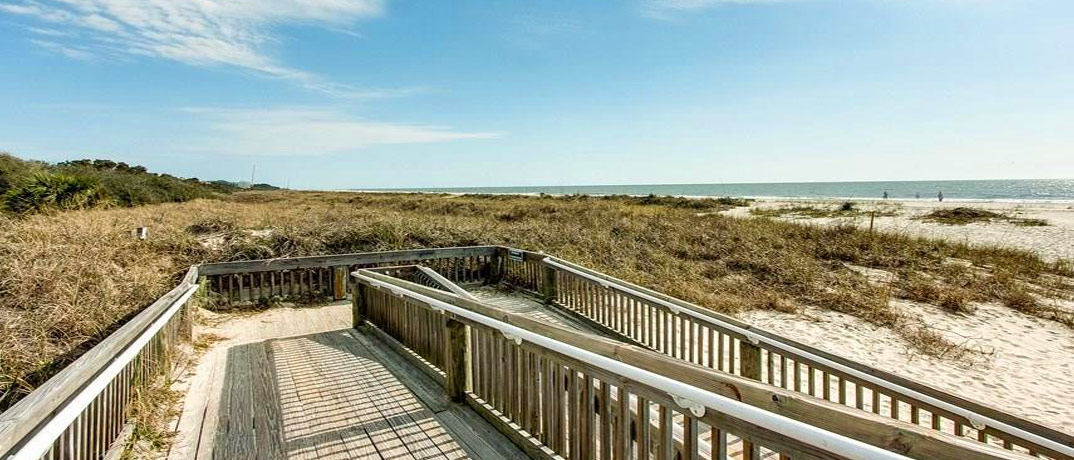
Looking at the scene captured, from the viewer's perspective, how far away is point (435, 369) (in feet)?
15.1

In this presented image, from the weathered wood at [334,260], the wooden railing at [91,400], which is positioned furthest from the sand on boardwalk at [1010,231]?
the wooden railing at [91,400]

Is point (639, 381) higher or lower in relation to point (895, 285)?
higher

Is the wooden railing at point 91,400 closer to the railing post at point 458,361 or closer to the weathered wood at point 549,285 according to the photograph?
the railing post at point 458,361

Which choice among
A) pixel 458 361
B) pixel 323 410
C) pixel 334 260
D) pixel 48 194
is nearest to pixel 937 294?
pixel 458 361

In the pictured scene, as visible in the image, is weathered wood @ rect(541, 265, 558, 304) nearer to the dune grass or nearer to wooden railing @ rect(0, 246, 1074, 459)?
wooden railing @ rect(0, 246, 1074, 459)

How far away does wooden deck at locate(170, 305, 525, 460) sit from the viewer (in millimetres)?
3330

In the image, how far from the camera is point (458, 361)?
4027 mm

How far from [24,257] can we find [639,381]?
24.3 ft

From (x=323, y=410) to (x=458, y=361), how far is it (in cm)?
113

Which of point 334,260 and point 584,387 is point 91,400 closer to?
point 584,387

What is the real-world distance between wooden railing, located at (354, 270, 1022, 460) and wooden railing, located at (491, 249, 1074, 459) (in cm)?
80

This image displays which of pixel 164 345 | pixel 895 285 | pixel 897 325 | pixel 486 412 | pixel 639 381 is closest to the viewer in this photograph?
pixel 639 381

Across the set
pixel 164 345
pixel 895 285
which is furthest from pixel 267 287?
pixel 895 285

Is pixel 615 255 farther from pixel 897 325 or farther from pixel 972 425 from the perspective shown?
pixel 972 425
